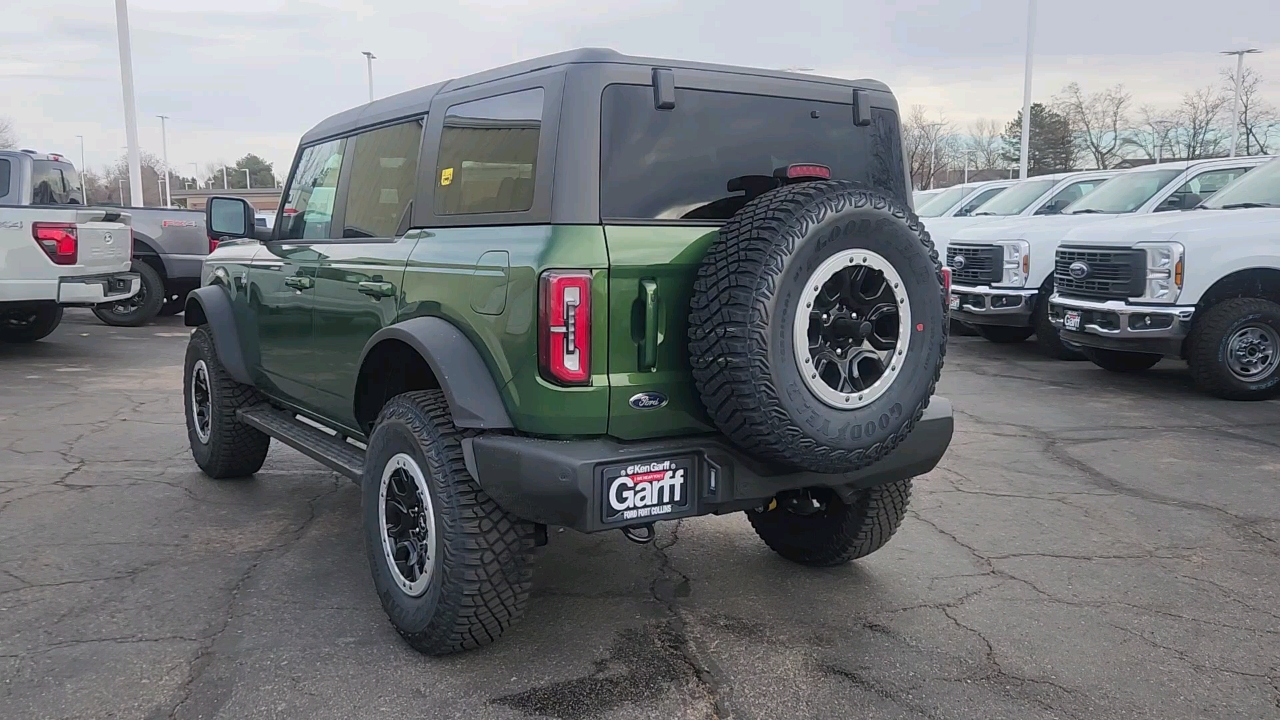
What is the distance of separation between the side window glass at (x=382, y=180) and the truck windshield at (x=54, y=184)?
855 centimetres

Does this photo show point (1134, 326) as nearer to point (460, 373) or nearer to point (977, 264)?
point (977, 264)

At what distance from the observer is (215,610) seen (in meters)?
3.81

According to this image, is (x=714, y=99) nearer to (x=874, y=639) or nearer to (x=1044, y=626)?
(x=874, y=639)

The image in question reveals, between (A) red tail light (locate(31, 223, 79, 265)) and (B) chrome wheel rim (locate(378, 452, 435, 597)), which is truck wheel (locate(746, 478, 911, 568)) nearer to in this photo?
(B) chrome wheel rim (locate(378, 452, 435, 597))

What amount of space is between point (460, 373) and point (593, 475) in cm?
58

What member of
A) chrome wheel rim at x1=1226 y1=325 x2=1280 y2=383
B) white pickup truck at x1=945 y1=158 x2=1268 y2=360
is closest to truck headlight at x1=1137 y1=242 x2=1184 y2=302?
chrome wheel rim at x1=1226 y1=325 x2=1280 y2=383

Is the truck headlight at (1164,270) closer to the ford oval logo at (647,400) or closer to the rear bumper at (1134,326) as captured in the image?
the rear bumper at (1134,326)

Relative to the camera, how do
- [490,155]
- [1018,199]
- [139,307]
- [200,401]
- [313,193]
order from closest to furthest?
1. [490,155]
2. [313,193]
3. [200,401]
4. [1018,199]
5. [139,307]

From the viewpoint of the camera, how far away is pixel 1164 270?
8.17 meters

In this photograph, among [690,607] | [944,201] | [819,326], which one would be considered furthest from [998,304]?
[819,326]

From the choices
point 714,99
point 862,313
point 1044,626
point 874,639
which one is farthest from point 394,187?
point 1044,626

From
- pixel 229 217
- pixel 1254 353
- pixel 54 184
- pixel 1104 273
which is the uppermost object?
pixel 54 184

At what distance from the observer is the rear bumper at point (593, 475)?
297 centimetres

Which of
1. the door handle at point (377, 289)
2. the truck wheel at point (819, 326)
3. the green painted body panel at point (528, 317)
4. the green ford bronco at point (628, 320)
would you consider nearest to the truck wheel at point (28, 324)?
the door handle at point (377, 289)
